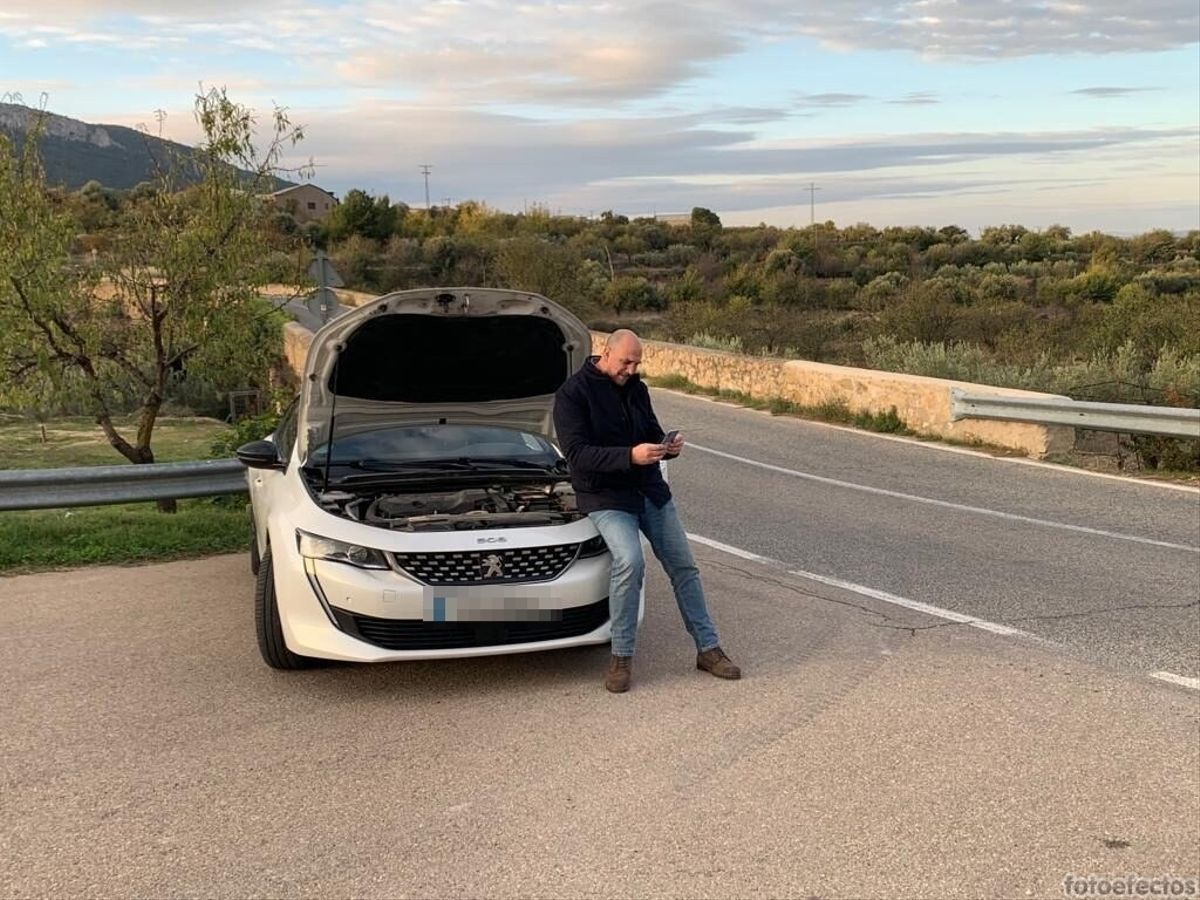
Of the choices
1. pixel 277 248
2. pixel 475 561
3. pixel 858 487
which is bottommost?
pixel 858 487

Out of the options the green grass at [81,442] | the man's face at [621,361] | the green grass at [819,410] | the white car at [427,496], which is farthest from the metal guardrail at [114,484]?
the green grass at [81,442]

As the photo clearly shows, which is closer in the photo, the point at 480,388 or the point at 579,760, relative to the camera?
the point at 579,760

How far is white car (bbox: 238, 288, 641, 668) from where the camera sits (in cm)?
494

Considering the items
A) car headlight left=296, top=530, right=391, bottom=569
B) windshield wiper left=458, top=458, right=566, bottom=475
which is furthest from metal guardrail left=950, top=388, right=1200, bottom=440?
car headlight left=296, top=530, right=391, bottom=569

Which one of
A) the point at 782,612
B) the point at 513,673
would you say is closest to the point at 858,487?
the point at 782,612

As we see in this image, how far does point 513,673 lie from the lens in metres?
5.46

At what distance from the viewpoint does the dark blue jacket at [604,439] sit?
→ 520cm

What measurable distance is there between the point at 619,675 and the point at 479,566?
848 mm

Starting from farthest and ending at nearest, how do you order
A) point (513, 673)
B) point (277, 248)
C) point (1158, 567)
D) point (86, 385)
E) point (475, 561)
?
point (277, 248)
point (86, 385)
point (1158, 567)
point (513, 673)
point (475, 561)

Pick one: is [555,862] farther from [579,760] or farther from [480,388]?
[480,388]

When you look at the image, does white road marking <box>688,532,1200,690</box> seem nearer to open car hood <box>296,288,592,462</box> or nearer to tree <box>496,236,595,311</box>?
open car hood <box>296,288,592,462</box>

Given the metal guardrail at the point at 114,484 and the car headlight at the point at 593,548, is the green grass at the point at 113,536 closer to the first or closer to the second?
the metal guardrail at the point at 114,484

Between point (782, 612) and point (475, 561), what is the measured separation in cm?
223

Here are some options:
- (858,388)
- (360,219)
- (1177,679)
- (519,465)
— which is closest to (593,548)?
(519,465)
